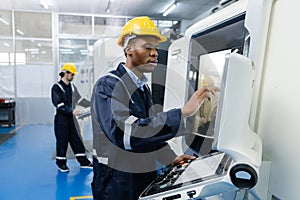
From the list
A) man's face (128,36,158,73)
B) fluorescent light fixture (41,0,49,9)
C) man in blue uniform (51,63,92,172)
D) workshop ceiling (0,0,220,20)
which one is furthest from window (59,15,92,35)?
man's face (128,36,158,73)

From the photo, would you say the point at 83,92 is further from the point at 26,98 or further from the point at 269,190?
the point at 269,190

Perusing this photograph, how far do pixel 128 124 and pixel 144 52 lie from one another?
36 cm

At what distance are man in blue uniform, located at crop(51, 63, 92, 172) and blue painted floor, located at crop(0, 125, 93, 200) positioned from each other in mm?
187

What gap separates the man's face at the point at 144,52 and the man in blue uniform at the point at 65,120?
2548mm

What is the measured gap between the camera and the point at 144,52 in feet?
3.55

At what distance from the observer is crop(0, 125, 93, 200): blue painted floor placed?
2805 mm

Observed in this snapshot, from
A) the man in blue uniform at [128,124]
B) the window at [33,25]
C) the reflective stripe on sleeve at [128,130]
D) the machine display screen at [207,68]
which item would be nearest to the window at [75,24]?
the window at [33,25]

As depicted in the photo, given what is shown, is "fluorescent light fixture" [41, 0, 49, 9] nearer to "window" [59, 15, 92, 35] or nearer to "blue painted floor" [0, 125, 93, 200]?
"window" [59, 15, 92, 35]

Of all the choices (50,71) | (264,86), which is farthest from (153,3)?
(264,86)

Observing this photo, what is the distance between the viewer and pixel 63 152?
3.47 metres

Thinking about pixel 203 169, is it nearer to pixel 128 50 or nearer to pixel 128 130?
pixel 128 130

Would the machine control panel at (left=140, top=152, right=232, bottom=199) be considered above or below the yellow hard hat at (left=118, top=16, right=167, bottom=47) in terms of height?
below

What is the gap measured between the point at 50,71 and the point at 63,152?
3.99 meters

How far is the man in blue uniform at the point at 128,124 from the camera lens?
2.98 ft
